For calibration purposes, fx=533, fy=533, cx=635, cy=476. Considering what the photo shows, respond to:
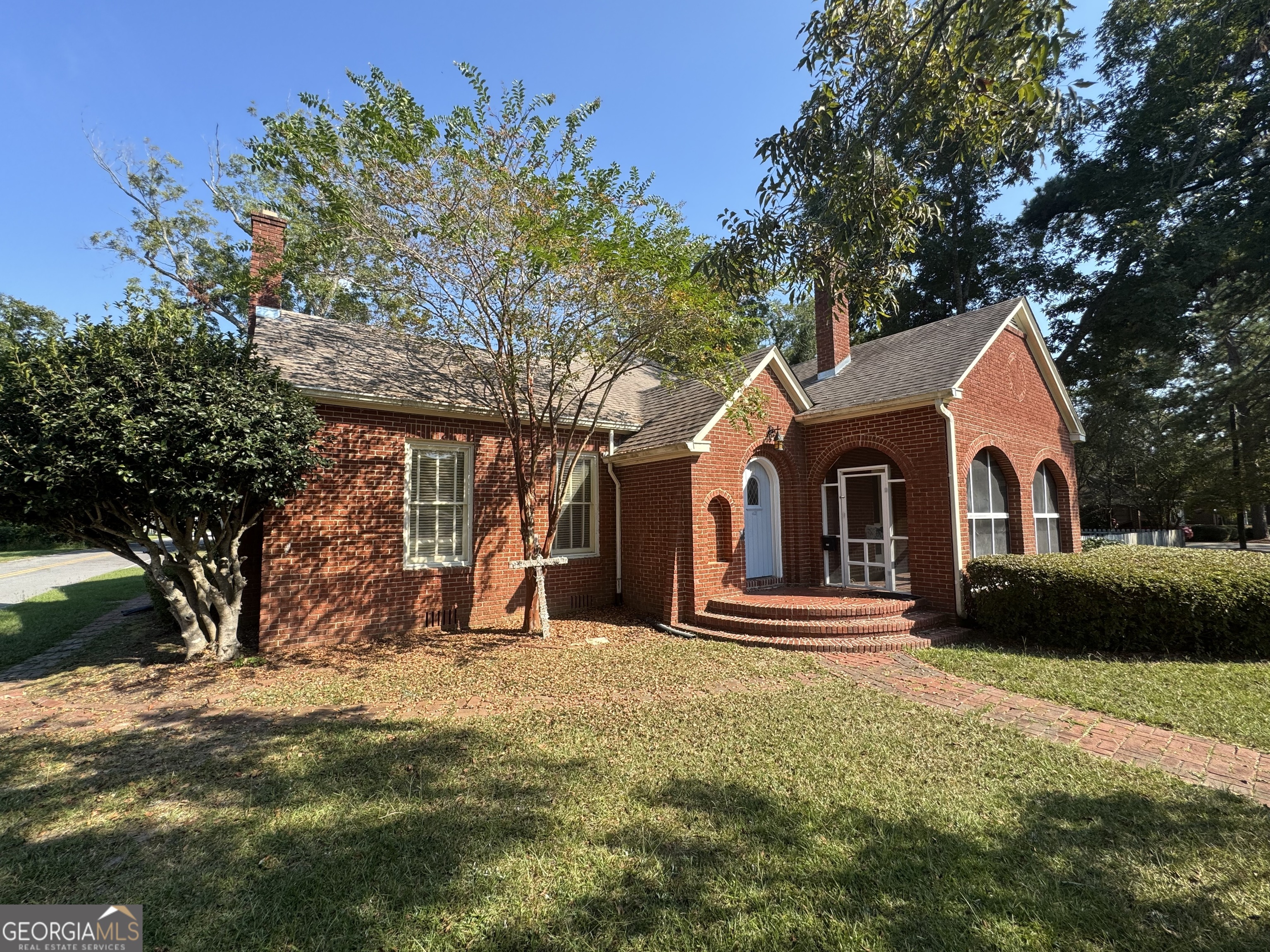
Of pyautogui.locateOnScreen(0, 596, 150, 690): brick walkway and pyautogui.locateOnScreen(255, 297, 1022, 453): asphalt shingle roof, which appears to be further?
pyautogui.locateOnScreen(255, 297, 1022, 453): asphalt shingle roof

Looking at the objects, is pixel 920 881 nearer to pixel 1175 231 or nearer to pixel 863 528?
pixel 863 528

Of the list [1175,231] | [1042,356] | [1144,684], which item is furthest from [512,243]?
[1175,231]

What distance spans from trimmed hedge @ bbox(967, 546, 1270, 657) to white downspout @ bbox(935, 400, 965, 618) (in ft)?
1.19

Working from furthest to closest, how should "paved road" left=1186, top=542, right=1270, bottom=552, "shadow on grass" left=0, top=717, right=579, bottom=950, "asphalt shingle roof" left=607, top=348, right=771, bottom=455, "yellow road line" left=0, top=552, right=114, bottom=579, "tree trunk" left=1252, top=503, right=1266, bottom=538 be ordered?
"tree trunk" left=1252, top=503, right=1266, bottom=538
"paved road" left=1186, top=542, right=1270, bottom=552
"yellow road line" left=0, top=552, right=114, bottom=579
"asphalt shingle roof" left=607, top=348, right=771, bottom=455
"shadow on grass" left=0, top=717, right=579, bottom=950

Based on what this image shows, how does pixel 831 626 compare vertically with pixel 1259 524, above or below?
below

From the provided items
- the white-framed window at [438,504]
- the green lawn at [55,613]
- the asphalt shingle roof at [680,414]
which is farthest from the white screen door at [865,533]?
the green lawn at [55,613]

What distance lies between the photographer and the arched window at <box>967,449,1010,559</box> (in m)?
10.4

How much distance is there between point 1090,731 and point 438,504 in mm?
9294

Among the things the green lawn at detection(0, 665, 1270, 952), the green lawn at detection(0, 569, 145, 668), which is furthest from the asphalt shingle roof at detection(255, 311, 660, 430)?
the green lawn at detection(0, 569, 145, 668)

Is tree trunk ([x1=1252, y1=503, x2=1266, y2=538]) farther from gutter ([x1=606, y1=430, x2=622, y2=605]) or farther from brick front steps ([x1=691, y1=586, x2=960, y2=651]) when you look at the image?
gutter ([x1=606, y1=430, x2=622, y2=605])

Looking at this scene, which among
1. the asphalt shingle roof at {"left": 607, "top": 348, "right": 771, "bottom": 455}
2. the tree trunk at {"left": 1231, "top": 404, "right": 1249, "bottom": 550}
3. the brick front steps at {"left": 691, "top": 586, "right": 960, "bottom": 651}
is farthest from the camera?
the tree trunk at {"left": 1231, "top": 404, "right": 1249, "bottom": 550}

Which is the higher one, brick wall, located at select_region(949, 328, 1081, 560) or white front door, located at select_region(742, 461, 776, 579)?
brick wall, located at select_region(949, 328, 1081, 560)

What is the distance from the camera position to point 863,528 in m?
13.1

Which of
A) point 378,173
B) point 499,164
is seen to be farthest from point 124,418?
point 499,164
